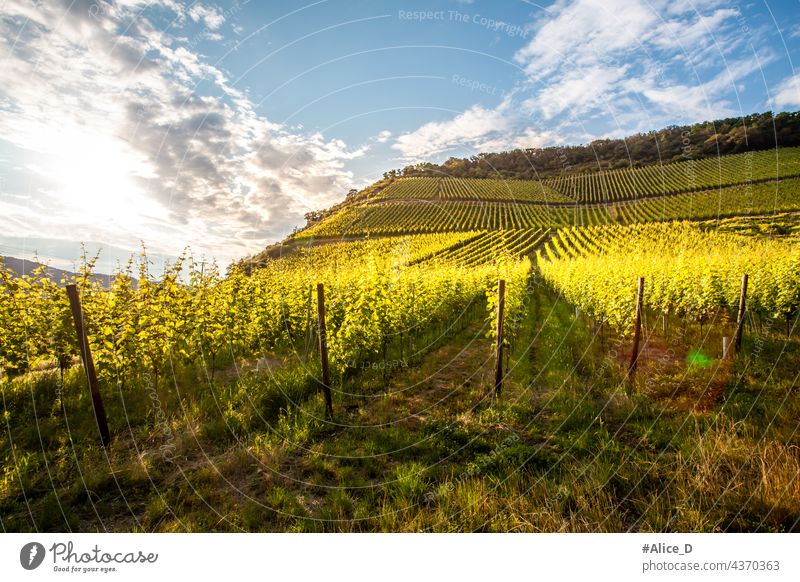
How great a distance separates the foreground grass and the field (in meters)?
0.04

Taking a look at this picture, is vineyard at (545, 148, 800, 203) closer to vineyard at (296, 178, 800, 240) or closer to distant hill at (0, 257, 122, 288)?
vineyard at (296, 178, 800, 240)

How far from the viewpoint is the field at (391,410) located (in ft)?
15.1

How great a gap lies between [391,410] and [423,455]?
2176 mm

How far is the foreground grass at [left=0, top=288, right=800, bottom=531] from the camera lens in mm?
4355

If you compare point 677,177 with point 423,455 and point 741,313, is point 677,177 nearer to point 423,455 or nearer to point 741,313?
point 741,313

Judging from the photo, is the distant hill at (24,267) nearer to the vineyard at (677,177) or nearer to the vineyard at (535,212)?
the vineyard at (535,212)

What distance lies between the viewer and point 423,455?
624 centimetres

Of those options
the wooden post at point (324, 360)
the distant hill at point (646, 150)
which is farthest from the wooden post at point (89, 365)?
the distant hill at point (646, 150)

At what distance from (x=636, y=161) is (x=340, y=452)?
5510 inches

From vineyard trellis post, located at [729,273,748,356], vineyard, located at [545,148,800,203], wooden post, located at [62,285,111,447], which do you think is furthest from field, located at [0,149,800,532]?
vineyard, located at [545,148,800,203]

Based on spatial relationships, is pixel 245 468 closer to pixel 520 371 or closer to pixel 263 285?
pixel 520 371

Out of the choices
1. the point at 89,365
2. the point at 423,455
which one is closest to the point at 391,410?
the point at 423,455
